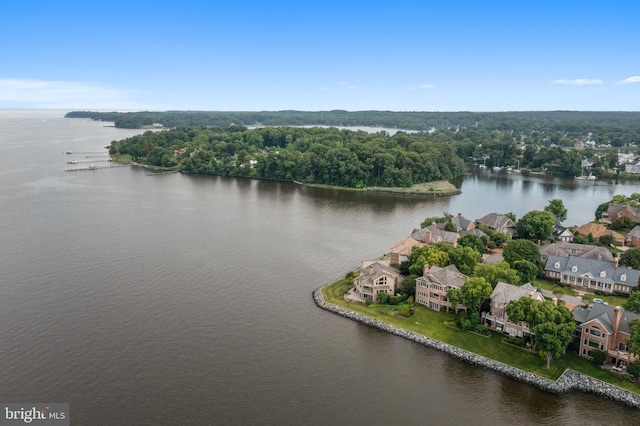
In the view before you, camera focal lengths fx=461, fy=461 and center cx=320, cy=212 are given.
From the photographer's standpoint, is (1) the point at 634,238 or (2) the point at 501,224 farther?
(2) the point at 501,224

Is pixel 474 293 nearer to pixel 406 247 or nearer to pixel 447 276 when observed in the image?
pixel 447 276

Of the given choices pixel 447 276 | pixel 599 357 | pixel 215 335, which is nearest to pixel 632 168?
pixel 447 276

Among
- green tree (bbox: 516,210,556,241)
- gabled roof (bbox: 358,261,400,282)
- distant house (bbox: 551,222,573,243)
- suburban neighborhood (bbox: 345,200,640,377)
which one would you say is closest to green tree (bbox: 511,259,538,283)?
suburban neighborhood (bbox: 345,200,640,377)

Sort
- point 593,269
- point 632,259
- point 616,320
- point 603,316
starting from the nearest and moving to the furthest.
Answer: point 616,320
point 603,316
point 593,269
point 632,259

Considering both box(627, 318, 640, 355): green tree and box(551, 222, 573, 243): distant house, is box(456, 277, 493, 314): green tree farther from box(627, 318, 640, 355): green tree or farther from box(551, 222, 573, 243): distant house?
box(551, 222, 573, 243): distant house

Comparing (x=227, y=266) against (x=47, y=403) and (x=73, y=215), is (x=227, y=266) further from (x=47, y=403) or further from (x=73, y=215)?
(x=73, y=215)

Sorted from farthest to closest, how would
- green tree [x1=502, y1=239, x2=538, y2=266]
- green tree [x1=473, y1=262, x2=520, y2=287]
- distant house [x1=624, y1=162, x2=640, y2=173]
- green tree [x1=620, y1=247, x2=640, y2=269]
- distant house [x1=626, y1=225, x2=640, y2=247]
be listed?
distant house [x1=624, y1=162, x2=640, y2=173] → distant house [x1=626, y1=225, x2=640, y2=247] → green tree [x1=502, y1=239, x2=538, y2=266] → green tree [x1=620, y1=247, x2=640, y2=269] → green tree [x1=473, y1=262, x2=520, y2=287]
